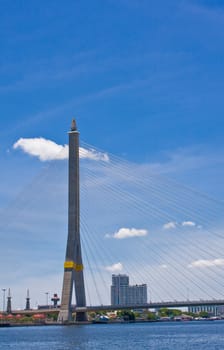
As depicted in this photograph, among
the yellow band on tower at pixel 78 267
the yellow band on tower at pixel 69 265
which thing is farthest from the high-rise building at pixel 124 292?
the yellow band on tower at pixel 69 265

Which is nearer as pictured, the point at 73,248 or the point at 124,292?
the point at 73,248

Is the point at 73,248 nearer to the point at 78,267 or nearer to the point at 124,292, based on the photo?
the point at 78,267

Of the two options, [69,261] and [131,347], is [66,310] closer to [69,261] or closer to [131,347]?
[69,261]

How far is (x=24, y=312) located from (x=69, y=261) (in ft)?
119

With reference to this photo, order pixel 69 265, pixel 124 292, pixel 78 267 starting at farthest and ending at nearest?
pixel 124 292 → pixel 78 267 → pixel 69 265

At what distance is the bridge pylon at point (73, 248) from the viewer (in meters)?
64.1

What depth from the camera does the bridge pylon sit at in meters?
64.1

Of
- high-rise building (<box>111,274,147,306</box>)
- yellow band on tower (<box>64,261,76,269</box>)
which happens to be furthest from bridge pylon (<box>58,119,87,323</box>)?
high-rise building (<box>111,274,147,306</box>)

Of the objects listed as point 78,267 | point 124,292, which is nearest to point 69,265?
point 78,267

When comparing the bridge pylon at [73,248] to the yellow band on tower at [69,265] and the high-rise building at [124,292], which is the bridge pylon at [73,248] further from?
the high-rise building at [124,292]

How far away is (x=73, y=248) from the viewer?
211 ft

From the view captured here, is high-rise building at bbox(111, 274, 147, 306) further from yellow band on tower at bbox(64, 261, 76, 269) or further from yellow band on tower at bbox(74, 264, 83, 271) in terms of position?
yellow band on tower at bbox(64, 261, 76, 269)

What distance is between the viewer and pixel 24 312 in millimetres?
97812

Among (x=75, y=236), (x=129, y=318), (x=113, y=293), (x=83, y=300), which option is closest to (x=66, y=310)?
(x=83, y=300)
